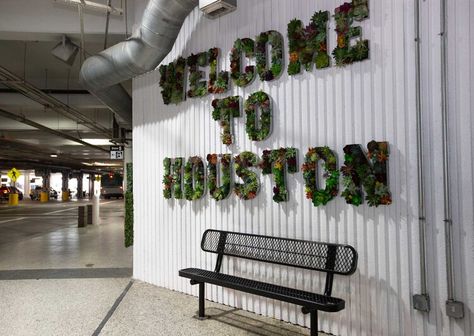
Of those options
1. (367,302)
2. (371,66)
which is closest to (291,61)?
(371,66)

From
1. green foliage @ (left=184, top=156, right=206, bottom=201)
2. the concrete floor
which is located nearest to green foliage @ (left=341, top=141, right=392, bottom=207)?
the concrete floor

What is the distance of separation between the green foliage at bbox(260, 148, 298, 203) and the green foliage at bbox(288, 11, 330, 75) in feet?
2.84

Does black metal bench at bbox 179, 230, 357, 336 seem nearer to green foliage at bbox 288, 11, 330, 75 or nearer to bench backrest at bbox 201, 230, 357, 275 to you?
bench backrest at bbox 201, 230, 357, 275

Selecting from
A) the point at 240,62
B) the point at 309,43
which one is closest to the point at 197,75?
the point at 240,62

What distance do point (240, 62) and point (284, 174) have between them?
1.51 metres

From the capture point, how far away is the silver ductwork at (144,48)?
14.4 feet

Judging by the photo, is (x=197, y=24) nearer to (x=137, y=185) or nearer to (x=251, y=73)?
(x=251, y=73)

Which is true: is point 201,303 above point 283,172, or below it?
below

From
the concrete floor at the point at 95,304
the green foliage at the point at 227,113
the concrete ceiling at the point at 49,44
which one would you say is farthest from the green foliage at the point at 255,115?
the concrete ceiling at the point at 49,44

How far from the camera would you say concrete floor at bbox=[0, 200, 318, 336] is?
3.86 meters

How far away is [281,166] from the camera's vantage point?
13.2 feet

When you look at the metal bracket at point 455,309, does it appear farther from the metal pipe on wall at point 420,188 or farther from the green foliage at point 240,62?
the green foliage at point 240,62

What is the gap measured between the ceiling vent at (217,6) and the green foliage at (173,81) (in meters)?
1.11

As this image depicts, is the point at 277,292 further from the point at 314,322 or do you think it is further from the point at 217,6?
the point at 217,6
